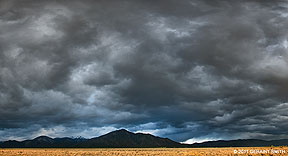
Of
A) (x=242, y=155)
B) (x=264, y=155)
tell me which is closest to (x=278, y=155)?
(x=264, y=155)

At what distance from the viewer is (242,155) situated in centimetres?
6519

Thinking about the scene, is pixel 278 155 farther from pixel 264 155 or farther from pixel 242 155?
pixel 242 155

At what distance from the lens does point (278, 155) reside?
2352 inches

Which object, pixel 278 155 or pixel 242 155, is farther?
pixel 242 155

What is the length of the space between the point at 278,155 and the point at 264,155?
2837 mm

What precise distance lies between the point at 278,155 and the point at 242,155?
26.5ft

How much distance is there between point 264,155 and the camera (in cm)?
6134

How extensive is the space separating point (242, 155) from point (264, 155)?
208 inches
